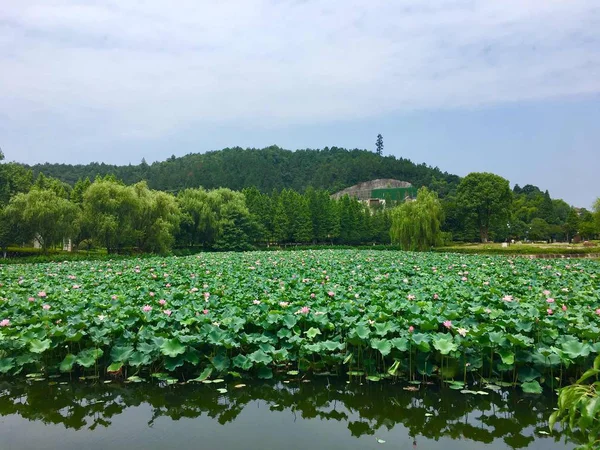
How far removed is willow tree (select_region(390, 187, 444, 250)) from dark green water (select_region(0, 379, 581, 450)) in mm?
30233

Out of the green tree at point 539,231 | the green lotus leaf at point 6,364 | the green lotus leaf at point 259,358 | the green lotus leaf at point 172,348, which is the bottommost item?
the green lotus leaf at point 6,364

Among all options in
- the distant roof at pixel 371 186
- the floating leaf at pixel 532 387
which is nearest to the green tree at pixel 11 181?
the floating leaf at pixel 532 387

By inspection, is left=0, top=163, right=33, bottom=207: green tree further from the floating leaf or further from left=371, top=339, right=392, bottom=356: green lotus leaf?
the floating leaf

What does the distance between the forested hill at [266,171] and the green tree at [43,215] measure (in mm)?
55137

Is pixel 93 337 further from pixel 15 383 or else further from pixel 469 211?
pixel 469 211

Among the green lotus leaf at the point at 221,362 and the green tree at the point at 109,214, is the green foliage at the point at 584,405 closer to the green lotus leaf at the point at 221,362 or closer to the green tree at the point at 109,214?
the green lotus leaf at the point at 221,362

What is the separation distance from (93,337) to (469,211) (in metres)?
49.3

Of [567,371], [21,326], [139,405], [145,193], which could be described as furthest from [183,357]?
[145,193]

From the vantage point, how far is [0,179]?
37438mm

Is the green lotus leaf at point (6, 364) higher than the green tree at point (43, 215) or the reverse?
the reverse

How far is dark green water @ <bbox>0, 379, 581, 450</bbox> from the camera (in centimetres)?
390

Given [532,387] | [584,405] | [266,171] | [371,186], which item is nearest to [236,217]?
[532,387]

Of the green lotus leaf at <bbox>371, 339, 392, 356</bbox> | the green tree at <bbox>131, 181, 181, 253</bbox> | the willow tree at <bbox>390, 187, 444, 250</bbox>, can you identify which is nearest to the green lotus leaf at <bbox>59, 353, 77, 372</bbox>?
the green lotus leaf at <bbox>371, 339, 392, 356</bbox>

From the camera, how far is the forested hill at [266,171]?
88.8m
